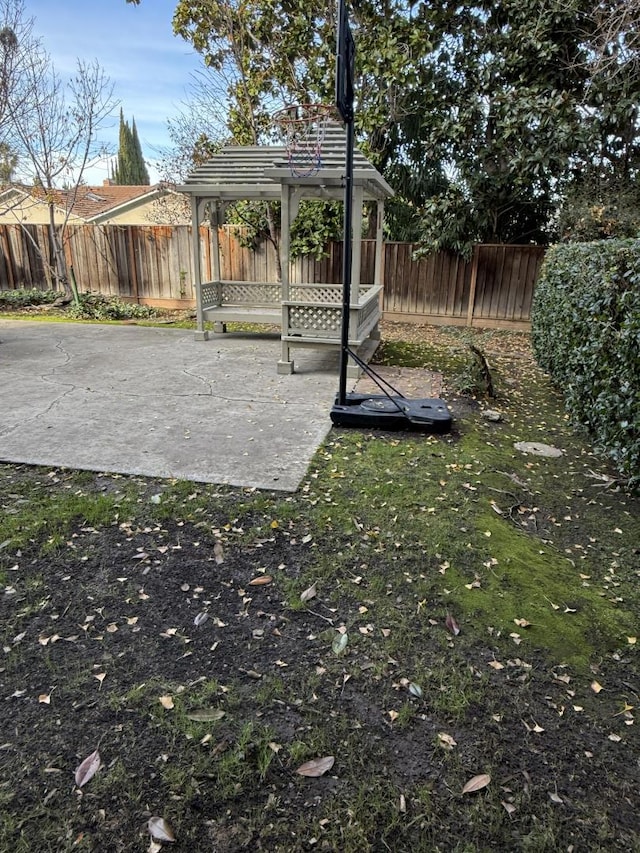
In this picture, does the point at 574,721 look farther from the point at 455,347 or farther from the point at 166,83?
the point at 166,83

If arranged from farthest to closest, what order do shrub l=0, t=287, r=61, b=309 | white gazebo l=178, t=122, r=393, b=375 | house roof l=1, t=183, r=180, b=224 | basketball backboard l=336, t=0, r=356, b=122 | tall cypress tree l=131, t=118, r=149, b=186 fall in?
1. tall cypress tree l=131, t=118, r=149, b=186
2. house roof l=1, t=183, r=180, b=224
3. shrub l=0, t=287, r=61, b=309
4. white gazebo l=178, t=122, r=393, b=375
5. basketball backboard l=336, t=0, r=356, b=122

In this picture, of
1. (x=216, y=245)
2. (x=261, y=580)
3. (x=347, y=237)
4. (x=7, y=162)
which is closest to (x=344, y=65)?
(x=347, y=237)

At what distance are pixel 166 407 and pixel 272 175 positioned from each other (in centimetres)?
302

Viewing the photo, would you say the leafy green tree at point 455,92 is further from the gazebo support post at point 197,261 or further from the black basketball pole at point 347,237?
the black basketball pole at point 347,237

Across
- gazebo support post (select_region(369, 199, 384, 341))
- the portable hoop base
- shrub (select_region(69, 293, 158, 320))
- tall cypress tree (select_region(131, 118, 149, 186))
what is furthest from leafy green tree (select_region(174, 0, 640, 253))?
tall cypress tree (select_region(131, 118, 149, 186))

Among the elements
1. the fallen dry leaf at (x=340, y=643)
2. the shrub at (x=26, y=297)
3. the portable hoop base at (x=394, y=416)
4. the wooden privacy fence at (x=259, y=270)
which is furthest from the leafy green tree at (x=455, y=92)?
the fallen dry leaf at (x=340, y=643)

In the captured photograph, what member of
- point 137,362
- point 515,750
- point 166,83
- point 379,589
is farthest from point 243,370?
point 166,83

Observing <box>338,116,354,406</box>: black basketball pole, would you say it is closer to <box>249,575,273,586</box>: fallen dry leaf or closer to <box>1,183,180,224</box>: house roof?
<box>249,575,273,586</box>: fallen dry leaf

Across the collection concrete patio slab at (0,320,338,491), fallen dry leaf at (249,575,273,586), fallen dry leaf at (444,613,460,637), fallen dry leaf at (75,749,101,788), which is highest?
concrete patio slab at (0,320,338,491)

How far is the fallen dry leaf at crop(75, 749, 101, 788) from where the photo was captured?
1634 mm

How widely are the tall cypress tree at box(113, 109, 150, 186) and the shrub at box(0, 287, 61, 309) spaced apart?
3204 centimetres

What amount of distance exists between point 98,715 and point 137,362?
5781 mm

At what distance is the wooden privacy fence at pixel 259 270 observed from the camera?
10570 millimetres

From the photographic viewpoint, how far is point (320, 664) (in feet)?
7.06
